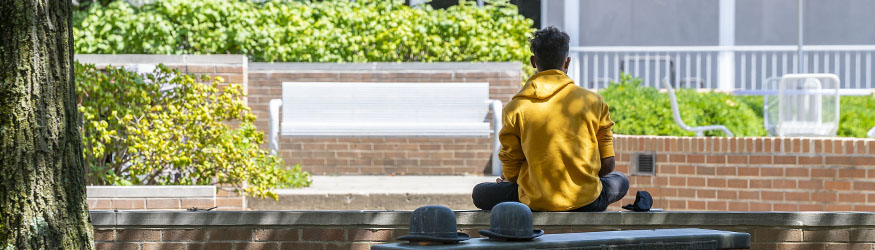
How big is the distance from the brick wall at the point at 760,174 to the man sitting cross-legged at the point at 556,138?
3.65 metres

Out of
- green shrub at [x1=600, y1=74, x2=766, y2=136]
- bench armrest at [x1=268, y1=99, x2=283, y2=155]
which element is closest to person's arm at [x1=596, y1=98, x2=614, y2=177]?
green shrub at [x1=600, y1=74, x2=766, y2=136]

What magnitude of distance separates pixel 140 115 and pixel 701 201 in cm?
392

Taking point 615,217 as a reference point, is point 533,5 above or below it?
above

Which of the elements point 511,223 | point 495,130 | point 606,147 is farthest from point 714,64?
point 511,223

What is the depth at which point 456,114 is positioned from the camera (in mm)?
11602

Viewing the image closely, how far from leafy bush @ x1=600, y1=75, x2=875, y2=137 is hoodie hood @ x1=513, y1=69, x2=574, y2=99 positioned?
552 centimetres

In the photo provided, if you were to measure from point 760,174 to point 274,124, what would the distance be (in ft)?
16.3

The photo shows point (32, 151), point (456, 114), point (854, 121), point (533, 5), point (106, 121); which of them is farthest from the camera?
point (533, 5)

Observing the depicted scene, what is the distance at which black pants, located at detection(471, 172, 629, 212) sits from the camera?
15.4 ft

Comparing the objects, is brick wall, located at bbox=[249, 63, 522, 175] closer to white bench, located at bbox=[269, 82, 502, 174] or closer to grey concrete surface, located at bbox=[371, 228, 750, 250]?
white bench, located at bbox=[269, 82, 502, 174]

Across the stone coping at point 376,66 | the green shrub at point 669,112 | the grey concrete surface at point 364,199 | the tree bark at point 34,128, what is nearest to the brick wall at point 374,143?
the stone coping at point 376,66

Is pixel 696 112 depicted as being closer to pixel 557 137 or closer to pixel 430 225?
pixel 557 137

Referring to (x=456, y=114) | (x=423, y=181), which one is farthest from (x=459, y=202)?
(x=456, y=114)

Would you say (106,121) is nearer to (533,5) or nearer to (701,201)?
(701,201)
